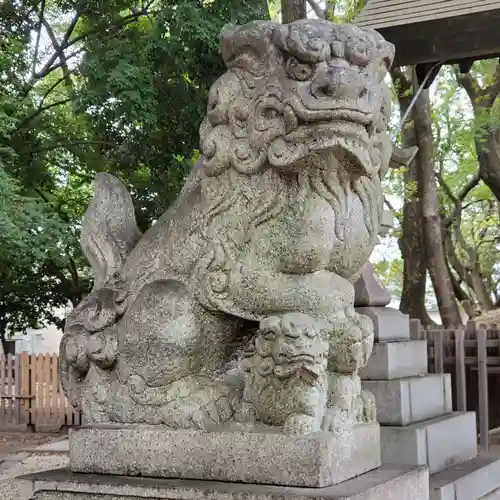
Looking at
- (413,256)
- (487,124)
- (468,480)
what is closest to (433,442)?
(468,480)

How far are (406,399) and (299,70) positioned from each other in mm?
2316

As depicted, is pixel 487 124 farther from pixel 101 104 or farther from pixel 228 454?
pixel 228 454

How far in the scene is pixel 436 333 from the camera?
7.58m

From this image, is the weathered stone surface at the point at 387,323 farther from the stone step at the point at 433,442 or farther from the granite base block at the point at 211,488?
the granite base block at the point at 211,488

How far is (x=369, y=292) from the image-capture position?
4711mm

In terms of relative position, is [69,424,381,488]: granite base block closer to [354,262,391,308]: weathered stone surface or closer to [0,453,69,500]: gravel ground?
[0,453,69,500]: gravel ground

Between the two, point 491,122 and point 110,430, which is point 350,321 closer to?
point 110,430

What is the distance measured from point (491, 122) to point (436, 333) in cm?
629

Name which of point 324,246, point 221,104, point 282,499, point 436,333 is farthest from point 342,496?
point 436,333

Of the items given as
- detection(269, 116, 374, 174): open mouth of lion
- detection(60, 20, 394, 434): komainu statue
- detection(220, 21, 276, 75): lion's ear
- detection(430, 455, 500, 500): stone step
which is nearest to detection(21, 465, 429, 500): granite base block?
detection(60, 20, 394, 434): komainu statue

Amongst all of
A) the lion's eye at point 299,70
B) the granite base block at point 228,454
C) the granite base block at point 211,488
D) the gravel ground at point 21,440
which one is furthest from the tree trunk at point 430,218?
the lion's eye at point 299,70

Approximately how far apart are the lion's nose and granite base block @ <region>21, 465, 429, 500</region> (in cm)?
131

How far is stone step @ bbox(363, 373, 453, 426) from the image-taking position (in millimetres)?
4109

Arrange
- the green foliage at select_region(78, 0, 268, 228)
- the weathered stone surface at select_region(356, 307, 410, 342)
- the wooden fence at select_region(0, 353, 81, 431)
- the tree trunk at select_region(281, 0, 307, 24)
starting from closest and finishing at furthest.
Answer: the weathered stone surface at select_region(356, 307, 410, 342), the green foliage at select_region(78, 0, 268, 228), the tree trunk at select_region(281, 0, 307, 24), the wooden fence at select_region(0, 353, 81, 431)
